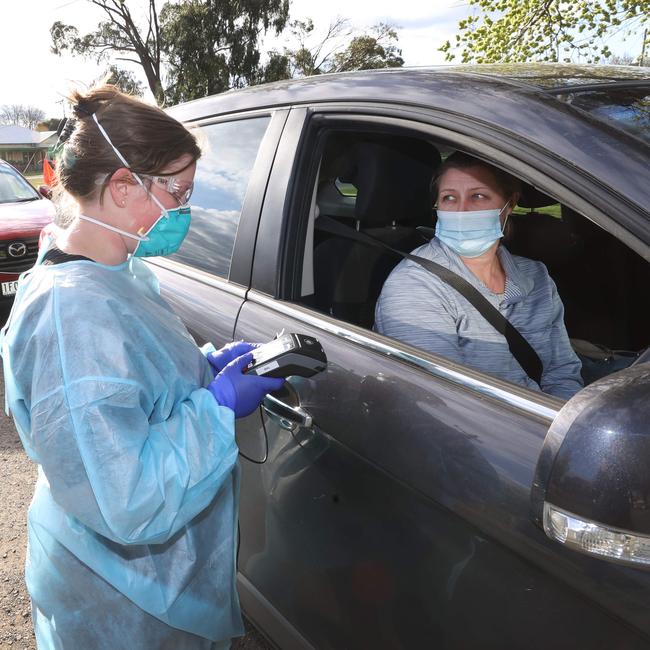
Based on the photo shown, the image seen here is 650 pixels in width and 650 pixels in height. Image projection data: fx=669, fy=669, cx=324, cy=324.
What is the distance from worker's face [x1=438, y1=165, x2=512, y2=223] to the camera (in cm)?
198

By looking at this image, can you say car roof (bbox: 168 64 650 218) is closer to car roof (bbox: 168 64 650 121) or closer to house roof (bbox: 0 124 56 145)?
car roof (bbox: 168 64 650 121)

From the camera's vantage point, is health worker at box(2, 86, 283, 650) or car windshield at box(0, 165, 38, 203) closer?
health worker at box(2, 86, 283, 650)

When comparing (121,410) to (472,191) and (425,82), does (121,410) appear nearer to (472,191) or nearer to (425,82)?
(425,82)

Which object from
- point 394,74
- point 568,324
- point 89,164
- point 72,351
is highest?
point 394,74

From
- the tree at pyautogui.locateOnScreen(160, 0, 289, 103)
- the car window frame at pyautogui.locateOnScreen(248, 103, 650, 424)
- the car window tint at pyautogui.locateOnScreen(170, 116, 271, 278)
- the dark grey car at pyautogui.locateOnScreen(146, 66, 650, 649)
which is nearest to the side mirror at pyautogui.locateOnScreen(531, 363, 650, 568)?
the dark grey car at pyautogui.locateOnScreen(146, 66, 650, 649)

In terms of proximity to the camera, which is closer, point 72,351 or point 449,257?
point 72,351

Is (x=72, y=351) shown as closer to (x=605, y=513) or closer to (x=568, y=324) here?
(x=605, y=513)

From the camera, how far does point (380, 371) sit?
147 cm

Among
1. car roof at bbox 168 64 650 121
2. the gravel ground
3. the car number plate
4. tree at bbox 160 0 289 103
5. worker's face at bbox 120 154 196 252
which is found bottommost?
the gravel ground

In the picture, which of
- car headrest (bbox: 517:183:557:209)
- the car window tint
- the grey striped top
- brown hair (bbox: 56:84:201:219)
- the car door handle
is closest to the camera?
brown hair (bbox: 56:84:201:219)

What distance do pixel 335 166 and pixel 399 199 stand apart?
0.25 m

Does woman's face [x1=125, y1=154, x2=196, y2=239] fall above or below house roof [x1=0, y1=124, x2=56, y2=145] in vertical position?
below

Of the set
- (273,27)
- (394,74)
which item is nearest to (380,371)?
(394,74)

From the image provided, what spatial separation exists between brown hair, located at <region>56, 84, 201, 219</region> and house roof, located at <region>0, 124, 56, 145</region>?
75756mm
